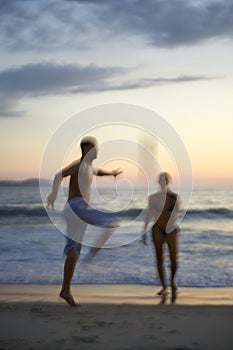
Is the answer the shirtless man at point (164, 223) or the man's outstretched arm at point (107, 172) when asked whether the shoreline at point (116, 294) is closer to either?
the shirtless man at point (164, 223)

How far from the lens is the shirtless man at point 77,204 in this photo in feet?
20.2

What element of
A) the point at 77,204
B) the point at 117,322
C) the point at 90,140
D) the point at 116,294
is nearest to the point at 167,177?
the point at 90,140

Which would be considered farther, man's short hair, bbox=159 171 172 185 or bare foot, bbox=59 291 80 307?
man's short hair, bbox=159 171 172 185

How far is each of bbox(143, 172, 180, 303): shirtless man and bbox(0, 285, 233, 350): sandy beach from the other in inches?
15.5

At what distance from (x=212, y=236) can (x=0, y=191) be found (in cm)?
2982

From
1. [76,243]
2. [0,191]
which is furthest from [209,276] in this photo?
[0,191]

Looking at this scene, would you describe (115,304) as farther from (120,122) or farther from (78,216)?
(120,122)

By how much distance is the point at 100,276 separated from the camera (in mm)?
9836

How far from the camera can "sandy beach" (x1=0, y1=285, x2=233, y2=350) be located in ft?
15.9

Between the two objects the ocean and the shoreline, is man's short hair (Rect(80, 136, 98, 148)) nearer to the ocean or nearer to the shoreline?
the ocean

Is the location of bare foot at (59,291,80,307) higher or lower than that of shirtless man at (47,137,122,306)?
lower

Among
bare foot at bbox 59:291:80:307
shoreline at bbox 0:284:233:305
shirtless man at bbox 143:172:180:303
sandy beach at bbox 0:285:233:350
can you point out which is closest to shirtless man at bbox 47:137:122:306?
bare foot at bbox 59:291:80:307

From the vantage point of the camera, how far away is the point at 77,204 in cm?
622

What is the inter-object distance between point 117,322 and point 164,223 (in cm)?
215
